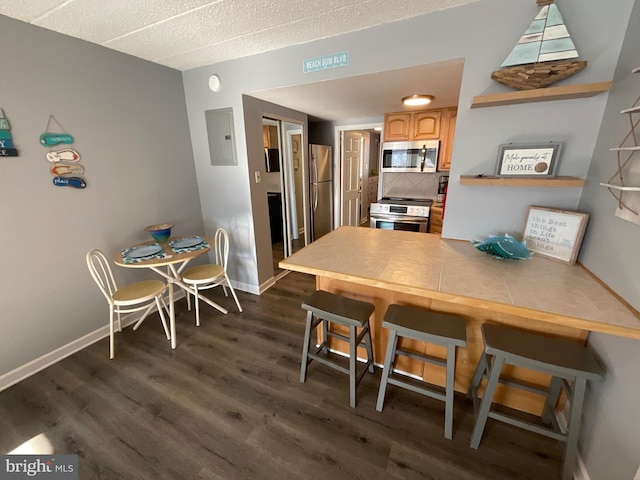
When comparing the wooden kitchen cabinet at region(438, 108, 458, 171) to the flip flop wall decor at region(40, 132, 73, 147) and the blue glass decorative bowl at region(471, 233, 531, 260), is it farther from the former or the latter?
the flip flop wall decor at region(40, 132, 73, 147)

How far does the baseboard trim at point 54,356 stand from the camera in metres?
1.83

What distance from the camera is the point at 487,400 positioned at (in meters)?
1.28

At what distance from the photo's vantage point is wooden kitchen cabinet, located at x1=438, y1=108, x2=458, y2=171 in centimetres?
329

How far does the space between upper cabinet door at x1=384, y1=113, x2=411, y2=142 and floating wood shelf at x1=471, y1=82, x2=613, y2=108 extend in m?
2.21

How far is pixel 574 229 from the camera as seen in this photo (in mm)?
1386

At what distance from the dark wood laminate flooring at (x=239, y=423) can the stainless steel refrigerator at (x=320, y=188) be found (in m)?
2.54

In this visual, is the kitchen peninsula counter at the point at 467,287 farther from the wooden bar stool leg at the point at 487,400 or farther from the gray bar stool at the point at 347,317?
the wooden bar stool leg at the point at 487,400

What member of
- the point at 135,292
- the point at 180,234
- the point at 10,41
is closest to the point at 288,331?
the point at 135,292

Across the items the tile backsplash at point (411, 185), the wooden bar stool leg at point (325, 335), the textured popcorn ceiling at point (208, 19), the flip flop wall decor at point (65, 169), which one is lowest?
the wooden bar stool leg at point (325, 335)

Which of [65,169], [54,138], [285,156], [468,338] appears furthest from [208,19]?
[468,338]

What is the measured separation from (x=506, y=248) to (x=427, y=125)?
2.55 metres

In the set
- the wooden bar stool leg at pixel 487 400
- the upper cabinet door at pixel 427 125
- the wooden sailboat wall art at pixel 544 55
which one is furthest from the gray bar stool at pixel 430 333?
the upper cabinet door at pixel 427 125

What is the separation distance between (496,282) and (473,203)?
711 mm

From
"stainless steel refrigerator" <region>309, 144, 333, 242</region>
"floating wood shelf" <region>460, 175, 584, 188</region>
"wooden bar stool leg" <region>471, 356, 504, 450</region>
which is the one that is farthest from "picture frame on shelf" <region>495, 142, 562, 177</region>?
"stainless steel refrigerator" <region>309, 144, 333, 242</region>
